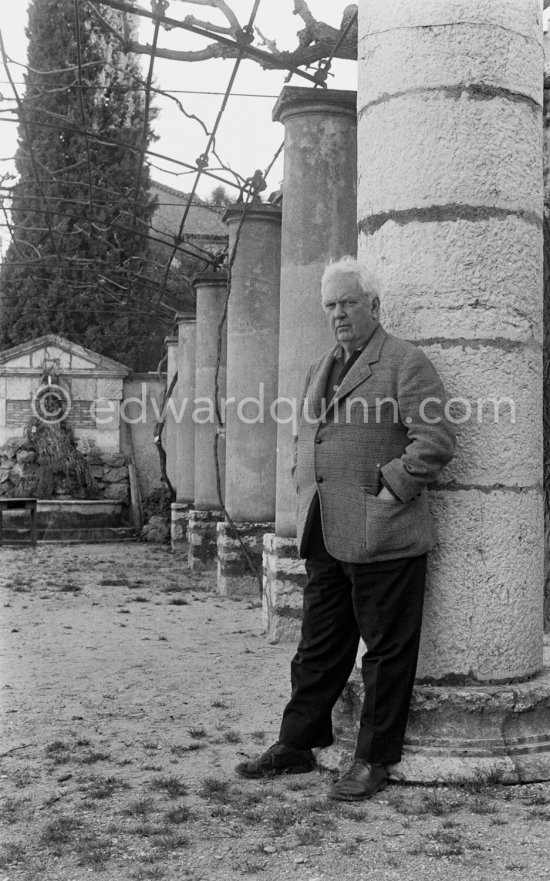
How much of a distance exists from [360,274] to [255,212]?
593 cm

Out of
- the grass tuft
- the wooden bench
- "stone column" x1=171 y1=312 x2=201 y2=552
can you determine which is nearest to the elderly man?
the grass tuft

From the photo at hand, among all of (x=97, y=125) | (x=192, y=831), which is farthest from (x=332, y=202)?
(x=97, y=125)

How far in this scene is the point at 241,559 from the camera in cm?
1005

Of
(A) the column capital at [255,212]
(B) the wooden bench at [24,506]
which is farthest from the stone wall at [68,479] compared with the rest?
(A) the column capital at [255,212]

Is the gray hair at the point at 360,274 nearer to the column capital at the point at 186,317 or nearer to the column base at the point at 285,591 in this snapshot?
the column base at the point at 285,591

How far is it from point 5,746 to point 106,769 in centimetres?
65

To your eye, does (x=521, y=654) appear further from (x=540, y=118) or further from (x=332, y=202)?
(x=332, y=202)

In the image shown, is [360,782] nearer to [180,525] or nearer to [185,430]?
[185,430]

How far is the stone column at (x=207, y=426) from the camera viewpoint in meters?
12.3

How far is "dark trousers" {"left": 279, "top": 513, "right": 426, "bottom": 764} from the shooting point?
379cm

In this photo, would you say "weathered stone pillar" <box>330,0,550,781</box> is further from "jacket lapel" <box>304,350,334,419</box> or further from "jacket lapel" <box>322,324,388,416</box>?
"jacket lapel" <box>304,350,334,419</box>

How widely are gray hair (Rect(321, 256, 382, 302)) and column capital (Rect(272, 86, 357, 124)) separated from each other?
372cm

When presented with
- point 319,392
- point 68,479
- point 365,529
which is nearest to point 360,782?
point 365,529

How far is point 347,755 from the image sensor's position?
4.01 meters
